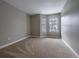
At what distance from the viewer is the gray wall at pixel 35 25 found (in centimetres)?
783

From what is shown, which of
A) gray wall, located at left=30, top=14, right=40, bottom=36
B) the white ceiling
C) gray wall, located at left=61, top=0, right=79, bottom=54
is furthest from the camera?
gray wall, located at left=30, top=14, right=40, bottom=36

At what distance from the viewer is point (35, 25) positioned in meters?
7.95

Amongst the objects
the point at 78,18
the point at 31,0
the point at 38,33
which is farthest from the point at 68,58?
the point at 38,33

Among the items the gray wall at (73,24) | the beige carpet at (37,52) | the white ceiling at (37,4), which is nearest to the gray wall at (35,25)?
the white ceiling at (37,4)

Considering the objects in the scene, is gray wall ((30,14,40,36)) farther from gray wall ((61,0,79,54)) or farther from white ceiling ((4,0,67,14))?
gray wall ((61,0,79,54))

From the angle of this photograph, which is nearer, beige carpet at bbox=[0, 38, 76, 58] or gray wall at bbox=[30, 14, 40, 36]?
beige carpet at bbox=[0, 38, 76, 58]

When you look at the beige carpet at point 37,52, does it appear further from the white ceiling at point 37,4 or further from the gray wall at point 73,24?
the white ceiling at point 37,4

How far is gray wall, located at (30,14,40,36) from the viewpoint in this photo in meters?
7.83

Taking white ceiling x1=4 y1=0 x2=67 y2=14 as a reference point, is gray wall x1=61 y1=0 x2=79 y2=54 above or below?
below

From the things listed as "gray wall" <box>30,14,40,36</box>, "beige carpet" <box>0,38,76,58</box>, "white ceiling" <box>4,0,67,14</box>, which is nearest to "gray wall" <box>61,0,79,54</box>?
"beige carpet" <box>0,38,76,58</box>

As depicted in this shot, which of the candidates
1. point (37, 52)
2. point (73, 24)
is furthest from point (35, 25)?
point (73, 24)

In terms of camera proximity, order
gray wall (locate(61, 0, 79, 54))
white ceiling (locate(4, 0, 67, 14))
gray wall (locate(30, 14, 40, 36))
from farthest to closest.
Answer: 1. gray wall (locate(30, 14, 40, 36))
2. white ceiling (locate(4, 0, 67, 14))
3. gray wall (locate(61, 0, 79, 54))

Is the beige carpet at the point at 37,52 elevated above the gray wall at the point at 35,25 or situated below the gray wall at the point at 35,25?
below

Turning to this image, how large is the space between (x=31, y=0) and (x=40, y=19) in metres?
3.99
